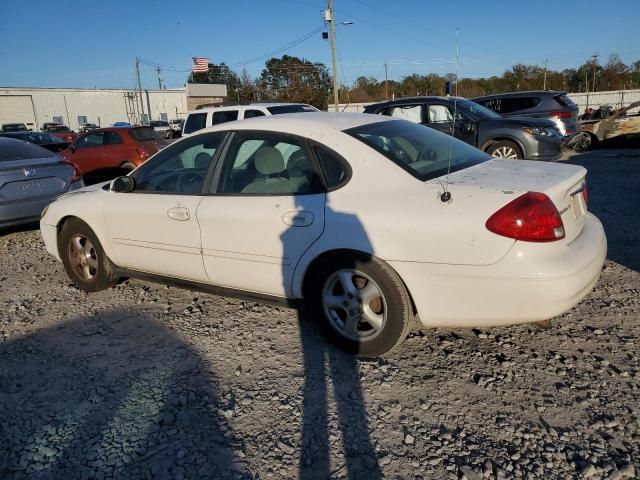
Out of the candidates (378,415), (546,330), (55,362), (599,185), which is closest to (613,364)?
(546,330)

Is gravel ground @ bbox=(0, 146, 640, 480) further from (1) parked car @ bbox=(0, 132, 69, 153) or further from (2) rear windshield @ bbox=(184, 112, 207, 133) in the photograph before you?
(1) parked car @ bbox=(0, 132, 69, 153)

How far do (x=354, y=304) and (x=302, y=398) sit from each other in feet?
2.18

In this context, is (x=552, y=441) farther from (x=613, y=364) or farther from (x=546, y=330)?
(x=546, y=330)

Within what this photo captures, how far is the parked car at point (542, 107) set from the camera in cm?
1197

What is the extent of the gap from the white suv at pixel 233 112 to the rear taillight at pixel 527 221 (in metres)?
7.78

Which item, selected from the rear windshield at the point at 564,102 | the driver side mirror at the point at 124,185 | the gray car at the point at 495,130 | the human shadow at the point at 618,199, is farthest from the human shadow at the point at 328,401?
the rear windshield at the point at 564,102

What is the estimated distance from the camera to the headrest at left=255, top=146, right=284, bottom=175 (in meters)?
3.50

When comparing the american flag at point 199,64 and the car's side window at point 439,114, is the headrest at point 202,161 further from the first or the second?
the american flag at point 199,64

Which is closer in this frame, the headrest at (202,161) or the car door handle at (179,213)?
the car door handle at (179,213)

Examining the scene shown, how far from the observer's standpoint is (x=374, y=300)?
123 inches

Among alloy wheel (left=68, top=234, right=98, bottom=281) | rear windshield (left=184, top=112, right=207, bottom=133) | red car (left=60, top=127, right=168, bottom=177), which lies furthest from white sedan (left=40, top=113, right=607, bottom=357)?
red car (left=60, top=127, right=168, bottom=177)

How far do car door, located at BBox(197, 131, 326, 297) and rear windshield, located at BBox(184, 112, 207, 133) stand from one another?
26.1ft

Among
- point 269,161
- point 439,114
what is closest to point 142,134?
point 439,114

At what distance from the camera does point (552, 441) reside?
93.8 inches
